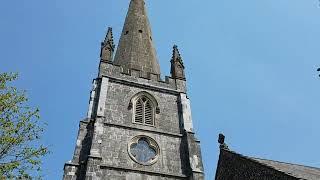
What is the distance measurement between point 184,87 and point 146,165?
721 centimetres

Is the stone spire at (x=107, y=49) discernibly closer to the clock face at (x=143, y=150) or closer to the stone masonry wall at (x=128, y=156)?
the stone masonry wall at (x=128, y=156)

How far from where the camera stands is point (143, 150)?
1962 centimetres

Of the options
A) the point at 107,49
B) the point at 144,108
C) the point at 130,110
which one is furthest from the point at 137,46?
the point at 130,110

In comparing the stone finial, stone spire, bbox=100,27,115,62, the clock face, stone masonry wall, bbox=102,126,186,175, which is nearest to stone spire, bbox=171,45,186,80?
stone spire, bbox=100,27,115,62

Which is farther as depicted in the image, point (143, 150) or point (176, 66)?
point (176, 66)

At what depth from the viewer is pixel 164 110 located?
22359 millimetres

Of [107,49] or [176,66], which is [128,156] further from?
[176,66]

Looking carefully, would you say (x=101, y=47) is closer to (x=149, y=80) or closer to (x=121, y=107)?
(x=149, y=80)

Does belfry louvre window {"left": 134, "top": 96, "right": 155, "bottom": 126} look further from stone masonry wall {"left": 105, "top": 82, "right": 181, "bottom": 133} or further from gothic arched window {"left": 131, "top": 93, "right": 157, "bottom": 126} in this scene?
stone masonry wall {"left": 105, "top": 82, "right": 181, "bottom": 133}

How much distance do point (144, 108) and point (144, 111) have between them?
25 centimetres

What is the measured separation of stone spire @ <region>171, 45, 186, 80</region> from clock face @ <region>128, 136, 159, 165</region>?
20.5 ft

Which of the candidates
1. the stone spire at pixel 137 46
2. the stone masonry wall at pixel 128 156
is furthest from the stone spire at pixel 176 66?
the stone masonry wall at pixel 128 156

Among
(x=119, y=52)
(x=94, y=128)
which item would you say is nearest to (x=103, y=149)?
(x=94, y=128)

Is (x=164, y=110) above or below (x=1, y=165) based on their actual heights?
above
